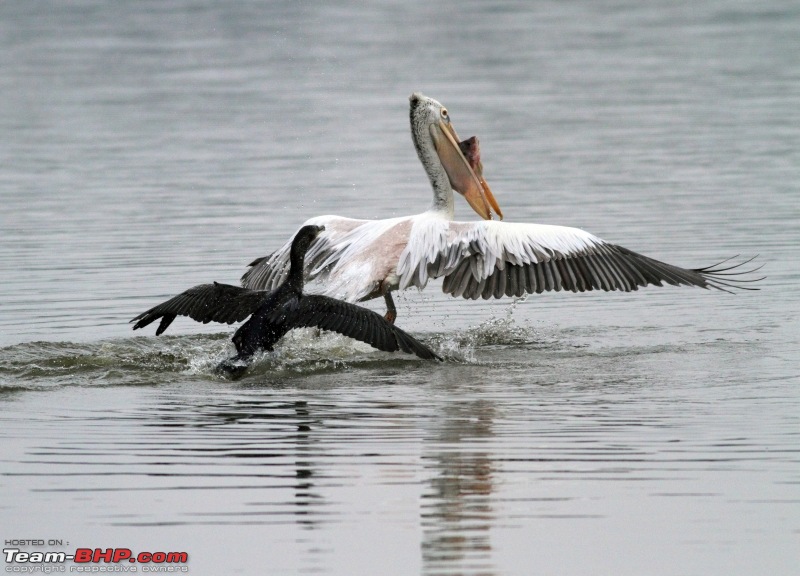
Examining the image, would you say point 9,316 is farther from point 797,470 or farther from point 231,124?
point 231,124

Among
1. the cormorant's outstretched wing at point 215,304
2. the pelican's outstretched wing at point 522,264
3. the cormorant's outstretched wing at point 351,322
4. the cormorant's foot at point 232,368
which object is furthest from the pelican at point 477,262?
the cormorant's foot at point 232,368

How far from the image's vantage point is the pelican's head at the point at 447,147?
11.0 metres

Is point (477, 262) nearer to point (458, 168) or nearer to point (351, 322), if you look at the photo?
point (458, 168)

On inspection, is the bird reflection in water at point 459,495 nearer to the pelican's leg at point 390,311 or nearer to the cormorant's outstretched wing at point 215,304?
the cormorant's outstretched wing at point 215,304

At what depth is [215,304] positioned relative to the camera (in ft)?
30.1

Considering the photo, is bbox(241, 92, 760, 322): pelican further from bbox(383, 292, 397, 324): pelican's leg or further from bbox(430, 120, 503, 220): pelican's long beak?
bbox(430, 120, 503, 220): pelican's long beak

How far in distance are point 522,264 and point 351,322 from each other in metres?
1.75

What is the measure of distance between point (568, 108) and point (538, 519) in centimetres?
1817

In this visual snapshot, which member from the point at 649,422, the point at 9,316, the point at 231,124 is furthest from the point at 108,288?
the point at 231,124

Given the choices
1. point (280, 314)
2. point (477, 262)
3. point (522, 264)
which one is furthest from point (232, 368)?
point (522, 264)

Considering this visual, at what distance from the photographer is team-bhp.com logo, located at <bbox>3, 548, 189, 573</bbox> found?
18.1 ft

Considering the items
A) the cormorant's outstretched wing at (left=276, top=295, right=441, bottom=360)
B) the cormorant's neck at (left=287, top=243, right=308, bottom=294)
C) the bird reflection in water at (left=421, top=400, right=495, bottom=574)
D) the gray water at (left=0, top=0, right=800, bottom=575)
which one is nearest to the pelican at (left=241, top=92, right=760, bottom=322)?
the gray water at (left=0, top=0, right=800, bottom=575)

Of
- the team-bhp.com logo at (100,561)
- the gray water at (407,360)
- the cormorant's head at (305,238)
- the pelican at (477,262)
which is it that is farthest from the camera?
the pelican at (477,262)

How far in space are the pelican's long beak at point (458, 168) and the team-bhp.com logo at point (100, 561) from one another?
587 centimetres
